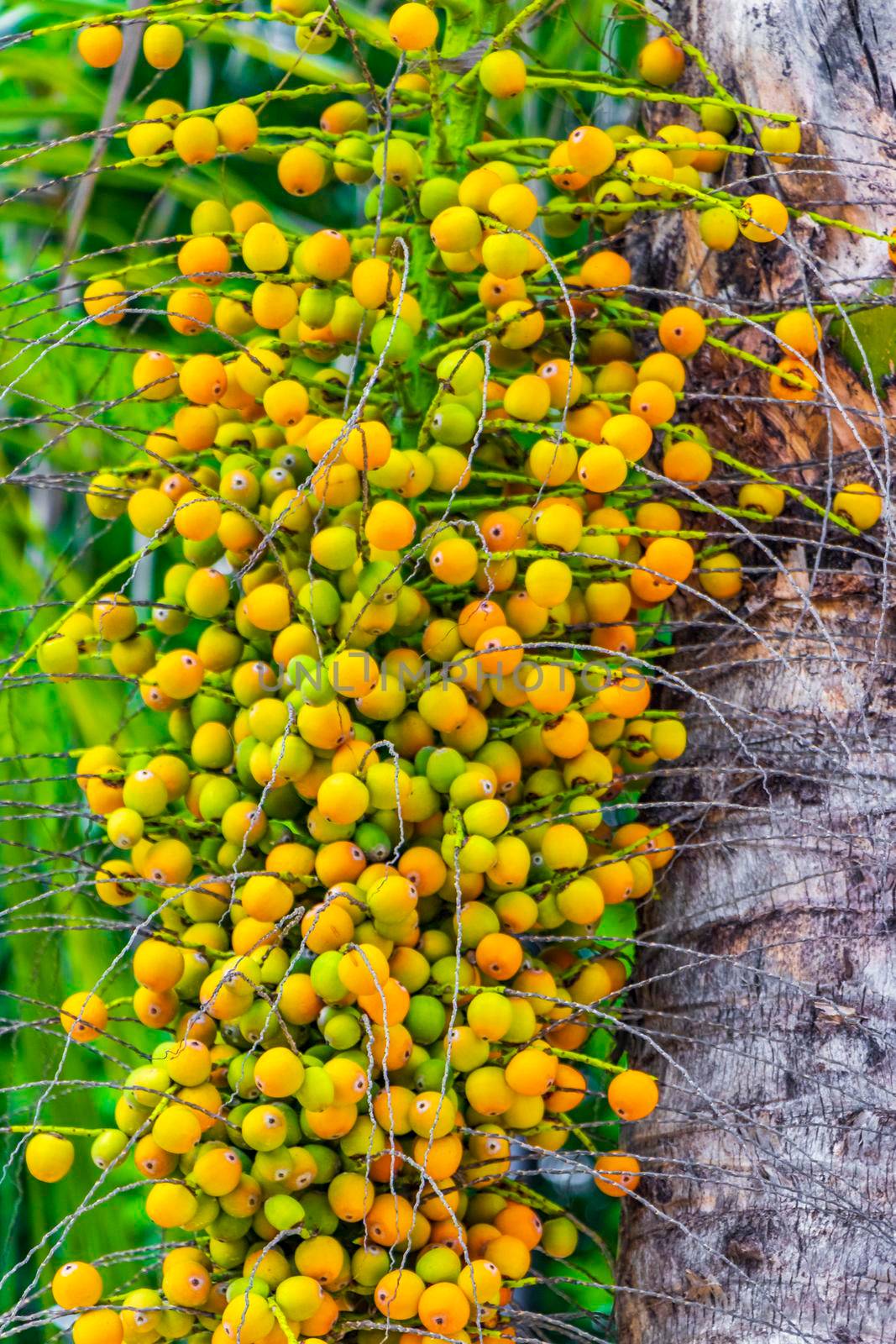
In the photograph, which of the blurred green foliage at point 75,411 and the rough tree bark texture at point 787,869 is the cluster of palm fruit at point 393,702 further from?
the blurred green foliage at point 75,411

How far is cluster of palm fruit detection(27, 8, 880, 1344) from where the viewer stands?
0.85 m

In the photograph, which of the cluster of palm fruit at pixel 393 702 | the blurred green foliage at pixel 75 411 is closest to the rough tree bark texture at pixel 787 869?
the cluster of palm fruit at pixel 393 702

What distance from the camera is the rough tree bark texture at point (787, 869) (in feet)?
3.12

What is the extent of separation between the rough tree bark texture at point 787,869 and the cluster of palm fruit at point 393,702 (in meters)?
0.05

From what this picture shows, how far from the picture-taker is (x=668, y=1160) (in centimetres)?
98

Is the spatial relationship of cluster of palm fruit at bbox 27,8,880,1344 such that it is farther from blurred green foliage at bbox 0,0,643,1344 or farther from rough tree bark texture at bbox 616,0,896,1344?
blurred green foliage at bbox 0,0,643,1344

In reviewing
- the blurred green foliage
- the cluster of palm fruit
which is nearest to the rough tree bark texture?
the cluster of palm fruit

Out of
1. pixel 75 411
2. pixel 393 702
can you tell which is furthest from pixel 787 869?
pixel 75 411

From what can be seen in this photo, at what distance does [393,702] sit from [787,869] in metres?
0.36

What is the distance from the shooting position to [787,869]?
1050mm

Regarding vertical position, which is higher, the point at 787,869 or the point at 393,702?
the point at 393,702

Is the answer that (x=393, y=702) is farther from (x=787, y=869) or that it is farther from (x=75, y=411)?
(x=75, y=411)

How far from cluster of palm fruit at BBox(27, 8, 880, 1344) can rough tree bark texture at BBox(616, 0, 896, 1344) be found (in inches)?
1.9

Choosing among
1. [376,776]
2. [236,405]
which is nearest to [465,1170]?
[376,776]
